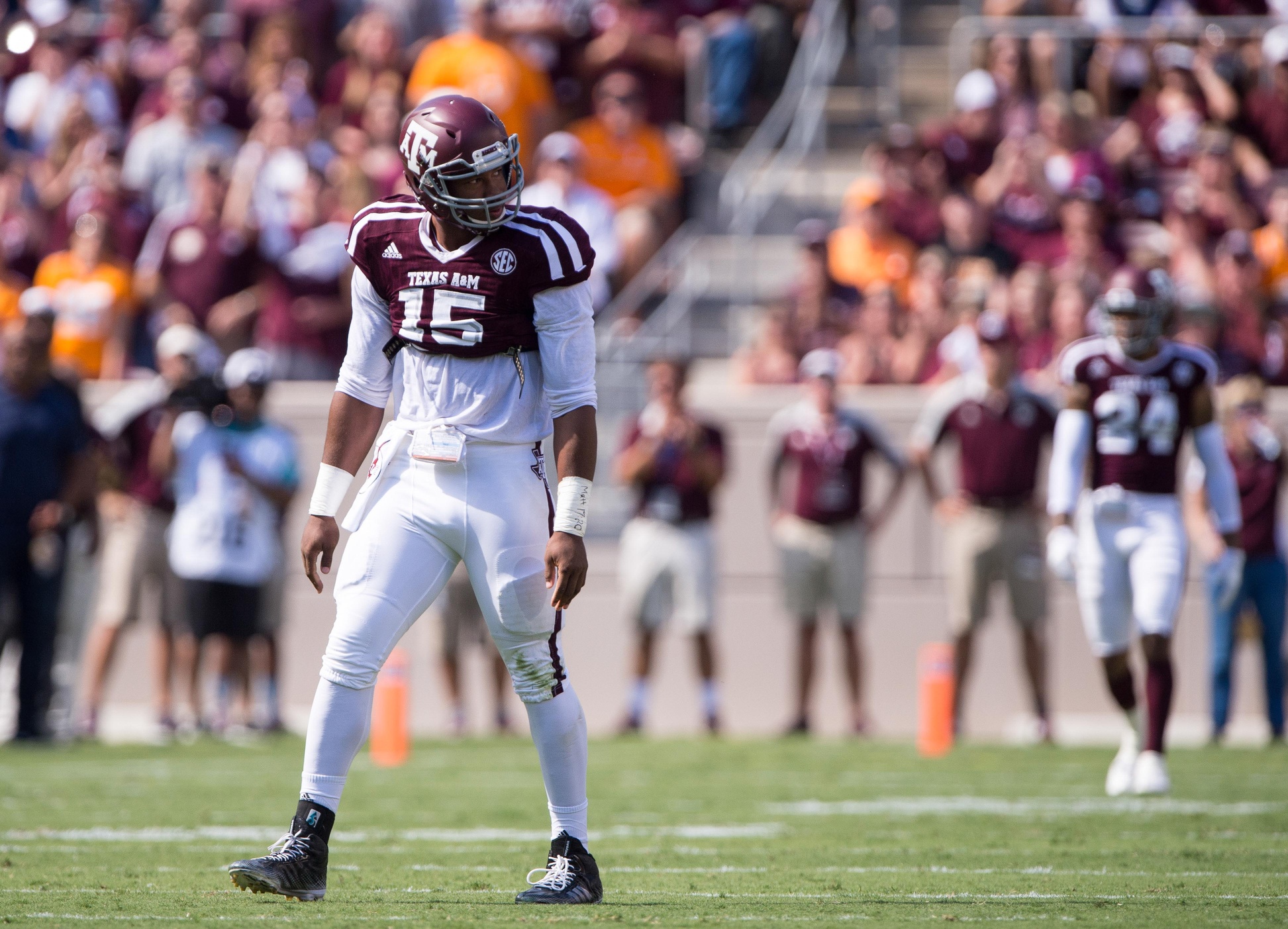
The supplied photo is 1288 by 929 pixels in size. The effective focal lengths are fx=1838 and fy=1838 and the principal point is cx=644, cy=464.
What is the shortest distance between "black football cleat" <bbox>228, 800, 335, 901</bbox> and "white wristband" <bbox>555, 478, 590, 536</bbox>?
0.94 m

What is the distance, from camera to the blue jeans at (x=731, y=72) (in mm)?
14656

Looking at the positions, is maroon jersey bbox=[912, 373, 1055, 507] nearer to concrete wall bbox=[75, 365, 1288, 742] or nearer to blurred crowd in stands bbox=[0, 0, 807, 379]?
concrete wall bbox=[75, 365, 1288, 742]

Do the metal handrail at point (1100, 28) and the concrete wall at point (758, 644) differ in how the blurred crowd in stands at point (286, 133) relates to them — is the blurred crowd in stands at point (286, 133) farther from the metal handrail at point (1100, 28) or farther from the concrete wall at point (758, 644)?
the metal handrail at point (1100, 28)

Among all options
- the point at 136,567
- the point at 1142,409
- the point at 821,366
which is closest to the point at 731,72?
the point at 821,366

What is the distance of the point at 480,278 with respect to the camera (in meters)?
4.73

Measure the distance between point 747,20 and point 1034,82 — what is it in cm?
243

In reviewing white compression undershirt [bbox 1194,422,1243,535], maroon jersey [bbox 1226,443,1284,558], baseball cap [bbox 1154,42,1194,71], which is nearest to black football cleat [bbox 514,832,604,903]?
white compression undershirt [bbox 1194,422,1243,535]

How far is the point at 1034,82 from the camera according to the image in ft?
46.1

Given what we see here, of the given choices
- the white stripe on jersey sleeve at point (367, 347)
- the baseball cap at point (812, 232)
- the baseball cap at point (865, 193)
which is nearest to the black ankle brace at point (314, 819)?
the white stripe on jersey sleeve at point (367, 347)

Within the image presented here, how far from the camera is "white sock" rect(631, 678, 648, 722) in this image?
11.8 meters

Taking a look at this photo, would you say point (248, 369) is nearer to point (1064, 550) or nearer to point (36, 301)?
point (36, 301)

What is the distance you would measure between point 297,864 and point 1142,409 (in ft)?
Result: 15.7

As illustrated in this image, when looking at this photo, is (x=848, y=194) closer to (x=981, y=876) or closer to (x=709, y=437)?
(x=709, y=437)

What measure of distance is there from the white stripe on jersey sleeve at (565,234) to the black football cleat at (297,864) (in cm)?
154
